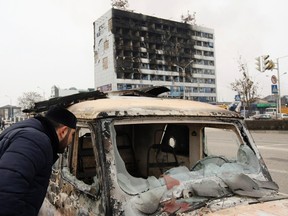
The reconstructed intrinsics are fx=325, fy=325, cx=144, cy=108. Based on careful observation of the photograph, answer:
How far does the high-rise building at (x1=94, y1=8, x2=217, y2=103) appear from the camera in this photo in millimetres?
87812

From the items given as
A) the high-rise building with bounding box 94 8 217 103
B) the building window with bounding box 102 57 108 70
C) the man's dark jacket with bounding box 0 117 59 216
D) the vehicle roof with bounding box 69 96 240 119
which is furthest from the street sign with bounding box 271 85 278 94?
the building window with bounding box 102 57 108 70

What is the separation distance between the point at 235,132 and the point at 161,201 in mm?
1380

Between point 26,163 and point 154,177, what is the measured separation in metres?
1.25

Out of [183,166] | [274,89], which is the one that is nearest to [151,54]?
[274,89]

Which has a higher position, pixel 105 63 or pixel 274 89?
pixel 105 63

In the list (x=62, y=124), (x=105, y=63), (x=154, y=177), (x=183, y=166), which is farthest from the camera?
(x=105, y=63)

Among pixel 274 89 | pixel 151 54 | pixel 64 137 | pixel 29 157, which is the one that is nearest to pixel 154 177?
pixel 64 137

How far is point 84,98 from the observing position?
3586mm

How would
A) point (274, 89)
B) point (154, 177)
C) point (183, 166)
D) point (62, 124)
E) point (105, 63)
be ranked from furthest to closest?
point (105, 63) → point (274, 89) → point (183, 166) → point (154, 177) → point (62, 124)

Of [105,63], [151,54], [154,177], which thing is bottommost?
[154,177]

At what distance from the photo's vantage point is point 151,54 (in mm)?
96375

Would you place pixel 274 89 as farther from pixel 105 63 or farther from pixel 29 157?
pixel 105 63

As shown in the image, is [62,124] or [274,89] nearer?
[62,124]

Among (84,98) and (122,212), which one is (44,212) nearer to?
(84,98)
